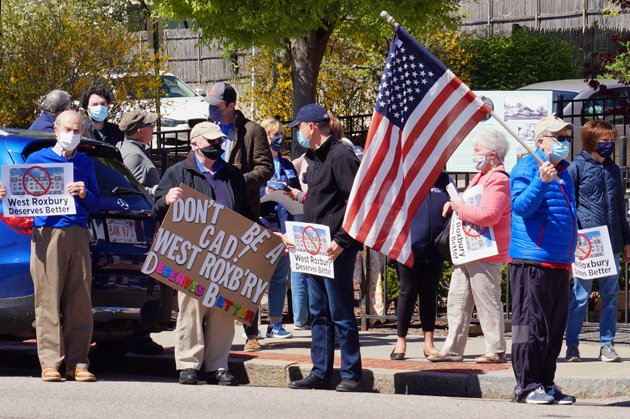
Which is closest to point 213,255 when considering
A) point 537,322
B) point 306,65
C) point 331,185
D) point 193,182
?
point 193,182

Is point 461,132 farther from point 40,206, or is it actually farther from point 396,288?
point 396,288

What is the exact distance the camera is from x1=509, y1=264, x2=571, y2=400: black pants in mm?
→ 8836

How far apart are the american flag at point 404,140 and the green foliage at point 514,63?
19.6m

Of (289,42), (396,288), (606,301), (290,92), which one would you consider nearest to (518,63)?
(290,92)

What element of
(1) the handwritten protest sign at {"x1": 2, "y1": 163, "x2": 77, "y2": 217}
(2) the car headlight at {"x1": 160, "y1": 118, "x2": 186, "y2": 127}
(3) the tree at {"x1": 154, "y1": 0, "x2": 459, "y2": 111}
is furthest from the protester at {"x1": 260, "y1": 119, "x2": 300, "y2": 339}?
(2) the car headlight at {"x1": 160, "y1": 118, "x2": 186, "y2": 127}

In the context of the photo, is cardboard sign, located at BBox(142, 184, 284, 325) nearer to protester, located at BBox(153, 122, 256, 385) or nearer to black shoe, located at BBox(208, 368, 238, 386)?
protester, located at BBox(153, 122, 256, 385)

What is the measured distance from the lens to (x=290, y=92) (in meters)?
24.0

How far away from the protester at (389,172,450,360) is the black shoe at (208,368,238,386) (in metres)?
1.51

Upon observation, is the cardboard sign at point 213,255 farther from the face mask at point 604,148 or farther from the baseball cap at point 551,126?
the face mask at point 604,148

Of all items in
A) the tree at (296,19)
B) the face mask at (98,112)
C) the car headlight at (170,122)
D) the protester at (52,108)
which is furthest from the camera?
the car headlight at (170,122)

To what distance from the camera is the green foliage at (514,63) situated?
28.8 m

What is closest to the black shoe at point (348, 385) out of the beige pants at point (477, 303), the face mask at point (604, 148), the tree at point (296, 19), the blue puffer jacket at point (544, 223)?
the beige pants at point (477, 303)

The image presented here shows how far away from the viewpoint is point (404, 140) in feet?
30.2

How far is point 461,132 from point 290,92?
15.1 metres
